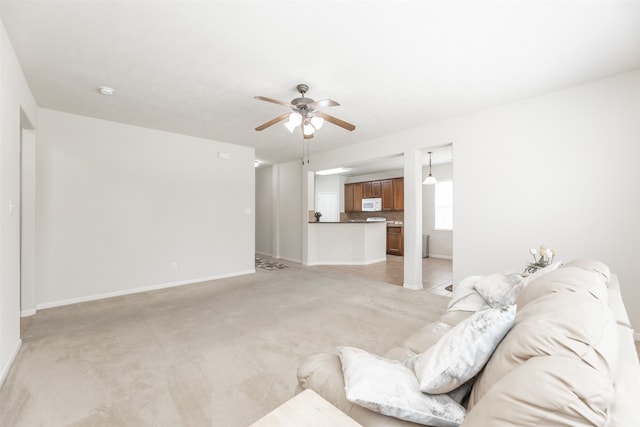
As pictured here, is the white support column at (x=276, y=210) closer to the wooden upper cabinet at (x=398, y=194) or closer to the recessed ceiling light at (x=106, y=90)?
the wooden upper cabinet at (x=398, y=194)

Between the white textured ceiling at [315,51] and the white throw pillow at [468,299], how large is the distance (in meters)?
2.02

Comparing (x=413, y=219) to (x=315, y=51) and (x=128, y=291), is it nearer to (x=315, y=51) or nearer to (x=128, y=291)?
(x=315, y=51)

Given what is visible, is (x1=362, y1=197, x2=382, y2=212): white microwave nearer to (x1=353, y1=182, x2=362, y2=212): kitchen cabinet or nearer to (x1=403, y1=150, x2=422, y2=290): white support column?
(x1=353, y1=182, x2=362, y2=212): kitchen cabinet

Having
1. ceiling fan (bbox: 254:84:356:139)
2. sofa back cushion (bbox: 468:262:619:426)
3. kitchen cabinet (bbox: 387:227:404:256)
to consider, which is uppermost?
ceiling fan (bbox: 254:84:356:139)

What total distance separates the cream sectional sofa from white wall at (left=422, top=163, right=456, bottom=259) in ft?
22.2

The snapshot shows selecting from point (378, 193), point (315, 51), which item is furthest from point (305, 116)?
point (378, 193)

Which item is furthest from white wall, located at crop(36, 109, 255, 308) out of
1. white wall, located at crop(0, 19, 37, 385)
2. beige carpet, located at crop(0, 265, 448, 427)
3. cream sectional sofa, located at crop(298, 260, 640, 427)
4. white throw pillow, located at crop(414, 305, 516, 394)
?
white throw pillow, located at crop(414, 305, 516, 394)

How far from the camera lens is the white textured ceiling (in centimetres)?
194

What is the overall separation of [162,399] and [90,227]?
10.7ft

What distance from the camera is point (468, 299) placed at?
2275 mm

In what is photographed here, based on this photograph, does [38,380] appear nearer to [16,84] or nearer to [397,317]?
[16,84]

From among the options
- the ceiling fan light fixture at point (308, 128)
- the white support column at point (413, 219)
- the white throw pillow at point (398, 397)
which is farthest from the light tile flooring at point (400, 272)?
the white throw pillow at point (398, 397)

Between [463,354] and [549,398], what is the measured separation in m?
0.38

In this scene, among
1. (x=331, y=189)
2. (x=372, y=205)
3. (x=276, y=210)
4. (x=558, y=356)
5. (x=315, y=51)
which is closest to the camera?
(x=558, y=356)
